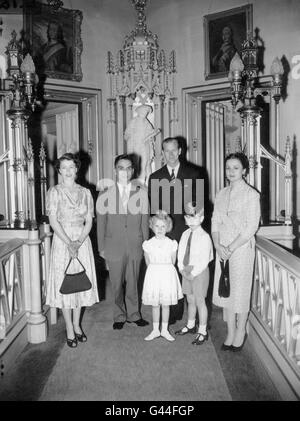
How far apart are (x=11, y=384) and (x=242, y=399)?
5.18ft

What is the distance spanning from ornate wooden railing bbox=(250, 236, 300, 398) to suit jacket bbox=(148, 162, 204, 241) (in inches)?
28.4

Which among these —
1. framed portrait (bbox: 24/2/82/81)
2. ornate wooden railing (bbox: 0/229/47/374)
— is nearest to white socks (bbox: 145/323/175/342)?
ornate wooden railing (bbox: 0/229/47/374)

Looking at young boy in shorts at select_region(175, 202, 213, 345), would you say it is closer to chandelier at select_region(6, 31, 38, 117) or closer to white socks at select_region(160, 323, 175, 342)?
white socks at select_region(160, 323, 175, 342)

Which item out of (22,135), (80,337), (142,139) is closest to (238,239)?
(80,337)

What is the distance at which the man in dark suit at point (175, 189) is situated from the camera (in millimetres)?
3889

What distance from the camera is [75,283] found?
3.43 m

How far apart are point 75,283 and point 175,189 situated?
1.27m

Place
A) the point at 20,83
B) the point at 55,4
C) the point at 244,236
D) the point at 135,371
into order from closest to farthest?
the point at 135,371, the point at 244,236, the point at 20,83, the point at 55,4

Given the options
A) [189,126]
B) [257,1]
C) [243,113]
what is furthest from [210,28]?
[243,113]

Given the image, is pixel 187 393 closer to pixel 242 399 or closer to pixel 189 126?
pixel 242 399

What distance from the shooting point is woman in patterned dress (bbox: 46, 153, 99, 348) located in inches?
136

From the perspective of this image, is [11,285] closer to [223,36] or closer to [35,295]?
[35,295]

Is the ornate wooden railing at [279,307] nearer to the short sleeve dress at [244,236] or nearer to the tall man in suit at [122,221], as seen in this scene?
the short sleeve dress at [244,236]

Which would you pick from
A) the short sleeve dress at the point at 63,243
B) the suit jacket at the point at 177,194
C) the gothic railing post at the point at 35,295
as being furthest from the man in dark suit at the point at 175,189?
the gothic railing post at the point at 35,295
